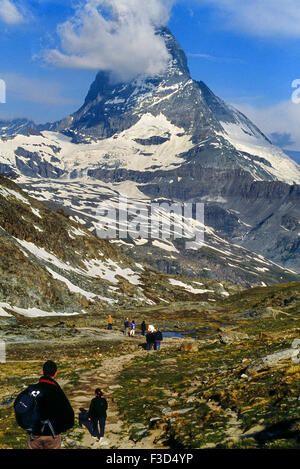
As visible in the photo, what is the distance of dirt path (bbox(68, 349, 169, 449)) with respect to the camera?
18.1 metres

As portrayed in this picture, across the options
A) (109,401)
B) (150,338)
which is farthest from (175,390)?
(150,338)

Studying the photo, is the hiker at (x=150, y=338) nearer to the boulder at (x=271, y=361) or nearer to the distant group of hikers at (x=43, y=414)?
the boulder at (x=271, y=361)

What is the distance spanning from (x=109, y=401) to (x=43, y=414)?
12157 millimetres

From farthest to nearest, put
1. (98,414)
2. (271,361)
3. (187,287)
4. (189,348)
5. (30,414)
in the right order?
(187,287)
(189,348)
(271,361)
(98,414)
(30,414)

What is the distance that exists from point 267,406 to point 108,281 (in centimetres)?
11133

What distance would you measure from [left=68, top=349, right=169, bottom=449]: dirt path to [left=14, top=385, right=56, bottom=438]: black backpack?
4916 millimetres

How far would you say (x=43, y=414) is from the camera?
45.0 feet

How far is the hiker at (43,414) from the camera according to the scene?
44.8 feet

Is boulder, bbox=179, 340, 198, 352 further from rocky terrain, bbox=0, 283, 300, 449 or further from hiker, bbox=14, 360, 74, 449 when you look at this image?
hiker, bbox=14, 360, 74, 449

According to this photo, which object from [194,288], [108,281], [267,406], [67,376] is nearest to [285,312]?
[108,281]

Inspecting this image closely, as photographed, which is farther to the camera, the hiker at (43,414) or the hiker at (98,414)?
the hiker at (98,414)

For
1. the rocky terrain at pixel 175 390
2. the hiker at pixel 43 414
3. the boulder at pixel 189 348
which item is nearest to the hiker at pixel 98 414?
the rocky terrain at pixel 175 390

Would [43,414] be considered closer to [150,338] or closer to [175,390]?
[175,390]
